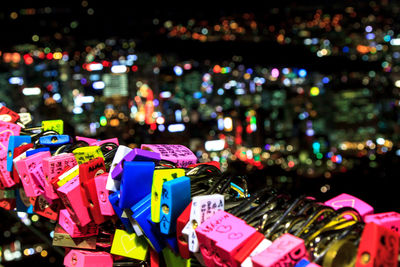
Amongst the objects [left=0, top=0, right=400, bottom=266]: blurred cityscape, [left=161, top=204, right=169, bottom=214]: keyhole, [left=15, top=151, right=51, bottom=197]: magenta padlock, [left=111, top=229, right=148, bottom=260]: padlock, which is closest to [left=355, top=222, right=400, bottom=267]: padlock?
[left=161, top=204, right=169, bottom=214]: keyhole

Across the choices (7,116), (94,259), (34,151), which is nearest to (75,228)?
(94,259)

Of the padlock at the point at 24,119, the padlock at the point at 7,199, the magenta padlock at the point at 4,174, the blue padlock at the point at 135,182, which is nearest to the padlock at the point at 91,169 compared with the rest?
the blue padlock at the point at 135,182

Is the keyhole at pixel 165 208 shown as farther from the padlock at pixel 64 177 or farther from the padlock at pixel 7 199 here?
the padlock at pixel 7 199

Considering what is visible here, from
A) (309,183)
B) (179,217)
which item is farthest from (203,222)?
(309,183)

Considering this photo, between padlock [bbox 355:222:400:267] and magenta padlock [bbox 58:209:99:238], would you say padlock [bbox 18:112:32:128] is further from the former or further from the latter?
padlock [bbox 355:222:400:267]

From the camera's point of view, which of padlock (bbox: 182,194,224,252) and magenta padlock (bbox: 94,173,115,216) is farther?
magenta padlock (bbox: 94,173,115,216)
